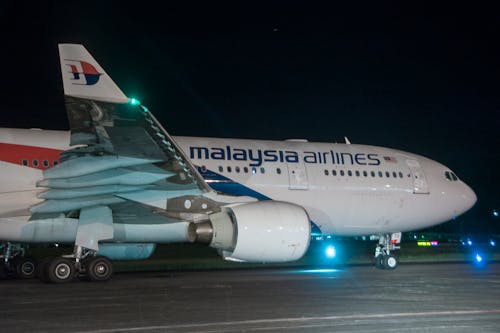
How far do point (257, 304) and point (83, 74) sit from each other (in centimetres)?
545

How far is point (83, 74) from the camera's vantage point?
42.6 feet

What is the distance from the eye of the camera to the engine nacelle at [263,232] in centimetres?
1295

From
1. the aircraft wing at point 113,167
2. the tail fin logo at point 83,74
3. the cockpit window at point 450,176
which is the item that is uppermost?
the tail fin logo at point 83,74

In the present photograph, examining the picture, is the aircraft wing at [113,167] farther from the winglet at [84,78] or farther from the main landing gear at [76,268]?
the main landing gear at [76,268]

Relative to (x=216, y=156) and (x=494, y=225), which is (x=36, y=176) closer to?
(x=216, y=156)

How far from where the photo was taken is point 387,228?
65.9 feet

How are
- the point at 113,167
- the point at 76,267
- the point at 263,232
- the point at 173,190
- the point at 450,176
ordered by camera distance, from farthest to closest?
the point at 450,176 → the point at 173,190 → the point at 76,267 → the point at 113,167 → the point at 263,232

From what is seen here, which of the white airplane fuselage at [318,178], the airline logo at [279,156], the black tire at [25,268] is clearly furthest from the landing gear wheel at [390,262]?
the black tire at [25,268]

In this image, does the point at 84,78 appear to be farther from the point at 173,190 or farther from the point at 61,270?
the point at 61,270

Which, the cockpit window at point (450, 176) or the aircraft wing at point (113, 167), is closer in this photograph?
the aircraft wing at point (113, 167)

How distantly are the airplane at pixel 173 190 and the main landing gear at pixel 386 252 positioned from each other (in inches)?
1.8

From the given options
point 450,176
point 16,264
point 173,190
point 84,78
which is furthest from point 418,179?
point 16,264

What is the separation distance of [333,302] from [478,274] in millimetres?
7675

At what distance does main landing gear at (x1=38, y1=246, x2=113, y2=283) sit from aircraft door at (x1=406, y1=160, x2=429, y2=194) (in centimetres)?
943
